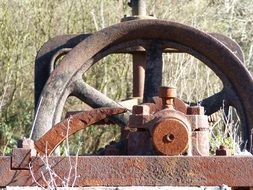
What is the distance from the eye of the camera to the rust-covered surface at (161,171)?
3256 millimetres

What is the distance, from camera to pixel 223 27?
44.8ft

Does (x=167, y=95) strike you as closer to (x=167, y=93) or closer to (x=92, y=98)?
(x=167, y=93)

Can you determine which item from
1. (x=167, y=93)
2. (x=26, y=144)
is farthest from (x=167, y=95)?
(x=26, y=144)

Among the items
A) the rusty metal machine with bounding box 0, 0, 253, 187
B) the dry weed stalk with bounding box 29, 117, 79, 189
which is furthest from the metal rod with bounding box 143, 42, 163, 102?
the dry weed stalk with bounding box 29, 117, 79, 189

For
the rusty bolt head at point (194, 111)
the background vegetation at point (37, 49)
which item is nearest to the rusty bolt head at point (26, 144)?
the rusty bolt head at point (194, 111)

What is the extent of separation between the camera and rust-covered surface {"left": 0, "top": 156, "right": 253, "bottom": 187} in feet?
10.7

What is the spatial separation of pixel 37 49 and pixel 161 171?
25.9ft

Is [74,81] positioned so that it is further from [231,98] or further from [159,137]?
[159,137]

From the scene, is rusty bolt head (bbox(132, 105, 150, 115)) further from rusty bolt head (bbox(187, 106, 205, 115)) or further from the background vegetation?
the background vegetation

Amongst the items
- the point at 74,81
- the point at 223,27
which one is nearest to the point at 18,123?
the point at 223,27

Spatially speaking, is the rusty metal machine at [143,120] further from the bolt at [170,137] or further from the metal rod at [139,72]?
the metal rod at [139,72]

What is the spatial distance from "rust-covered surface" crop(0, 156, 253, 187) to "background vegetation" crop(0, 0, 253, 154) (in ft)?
24.5

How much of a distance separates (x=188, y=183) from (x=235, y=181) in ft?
0.56

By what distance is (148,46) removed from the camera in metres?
4.80
